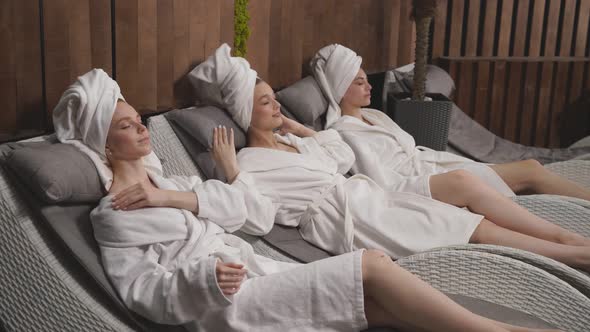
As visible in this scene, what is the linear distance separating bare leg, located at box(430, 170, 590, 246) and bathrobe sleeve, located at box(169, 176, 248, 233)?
3.52 ft

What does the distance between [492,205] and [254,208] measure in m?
1.06

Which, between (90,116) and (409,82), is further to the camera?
(409,82)

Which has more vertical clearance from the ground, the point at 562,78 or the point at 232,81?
the point at 232,81

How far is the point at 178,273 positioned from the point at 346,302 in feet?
1.67

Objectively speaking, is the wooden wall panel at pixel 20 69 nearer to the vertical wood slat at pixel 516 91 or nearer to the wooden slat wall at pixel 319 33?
the wooden slat wall at pixel 319 33

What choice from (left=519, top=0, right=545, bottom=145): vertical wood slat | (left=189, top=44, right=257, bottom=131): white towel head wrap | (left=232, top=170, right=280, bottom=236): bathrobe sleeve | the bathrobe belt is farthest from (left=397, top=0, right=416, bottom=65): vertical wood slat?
(left=232, top=170, right=280, bottom=236): bathrobe sleeve

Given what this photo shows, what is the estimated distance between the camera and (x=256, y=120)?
11.6ft

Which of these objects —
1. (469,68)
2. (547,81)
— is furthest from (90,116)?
(547,81)

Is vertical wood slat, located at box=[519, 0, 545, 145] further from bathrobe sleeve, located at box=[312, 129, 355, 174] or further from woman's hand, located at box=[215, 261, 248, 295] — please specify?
woman's hand, located at box=[215, 261, 248, 295]

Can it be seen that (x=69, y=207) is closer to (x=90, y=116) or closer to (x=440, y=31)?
(x=90, y=116)

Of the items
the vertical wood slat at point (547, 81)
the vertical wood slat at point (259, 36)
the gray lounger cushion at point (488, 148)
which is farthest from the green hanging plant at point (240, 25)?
the vertical wood slat at point (547, 81)

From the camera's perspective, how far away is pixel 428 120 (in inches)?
200

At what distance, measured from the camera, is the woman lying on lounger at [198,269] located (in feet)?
7.75

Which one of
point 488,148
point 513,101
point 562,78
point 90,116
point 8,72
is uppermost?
point 8,72
